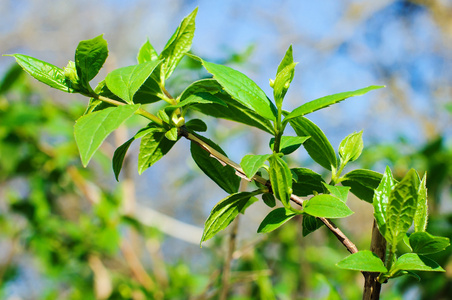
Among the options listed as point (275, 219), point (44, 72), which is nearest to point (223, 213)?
point (275, 219)

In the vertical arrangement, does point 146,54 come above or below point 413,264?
above

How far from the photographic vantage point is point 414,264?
0.76 ft

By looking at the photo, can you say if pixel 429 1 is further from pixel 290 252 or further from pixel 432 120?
pixel 290 252

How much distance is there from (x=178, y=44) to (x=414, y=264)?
0.19m

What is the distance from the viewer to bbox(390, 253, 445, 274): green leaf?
0.76ft

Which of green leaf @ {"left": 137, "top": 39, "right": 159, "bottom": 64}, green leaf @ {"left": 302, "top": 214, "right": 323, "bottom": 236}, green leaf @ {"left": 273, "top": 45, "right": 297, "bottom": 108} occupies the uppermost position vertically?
green leaf @ {"left": 137, "top": 39, "right": 159, "bottom": 64}

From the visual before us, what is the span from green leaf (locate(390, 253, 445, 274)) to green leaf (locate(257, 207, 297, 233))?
0.20 ft

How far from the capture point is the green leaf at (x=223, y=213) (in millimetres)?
252

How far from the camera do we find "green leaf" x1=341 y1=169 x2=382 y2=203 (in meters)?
0.26

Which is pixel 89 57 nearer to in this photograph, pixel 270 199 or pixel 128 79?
pixel 128 79

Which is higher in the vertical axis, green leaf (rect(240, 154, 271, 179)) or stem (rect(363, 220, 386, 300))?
green leaf (rect(240, 154, 271, 179))

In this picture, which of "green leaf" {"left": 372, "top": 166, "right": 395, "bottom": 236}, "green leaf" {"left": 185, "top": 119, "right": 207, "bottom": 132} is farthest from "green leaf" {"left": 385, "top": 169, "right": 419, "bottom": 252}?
"green leaf" {"left": 185, "top": 119, "right": 207, "bottom": 132}

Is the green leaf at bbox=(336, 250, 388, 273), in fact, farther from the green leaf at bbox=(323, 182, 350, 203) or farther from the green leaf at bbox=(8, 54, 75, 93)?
the green leaf at bbox=(8, 54, 75, 93)

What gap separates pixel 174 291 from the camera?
89cm
